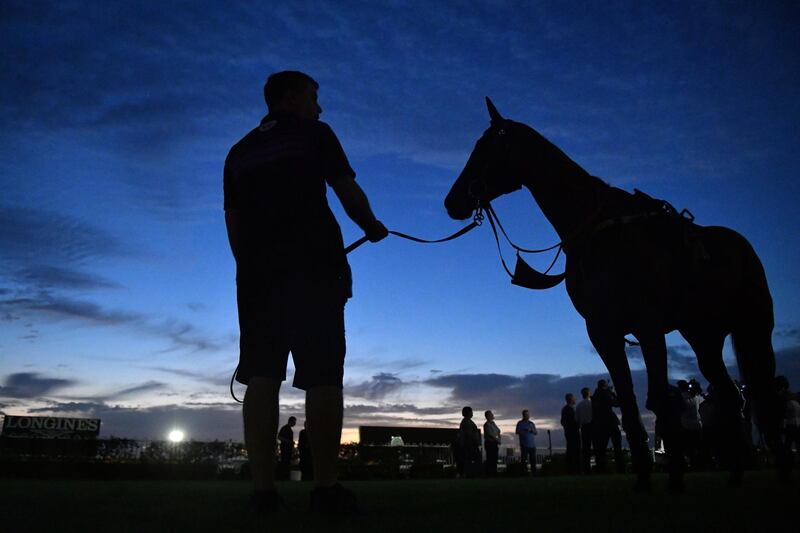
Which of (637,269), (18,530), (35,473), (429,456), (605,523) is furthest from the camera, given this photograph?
(429,456)

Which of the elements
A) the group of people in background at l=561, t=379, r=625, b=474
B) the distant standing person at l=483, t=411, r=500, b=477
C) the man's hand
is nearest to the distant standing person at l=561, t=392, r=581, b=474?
the group of people in background at l=561, t=379, r=625, b=474

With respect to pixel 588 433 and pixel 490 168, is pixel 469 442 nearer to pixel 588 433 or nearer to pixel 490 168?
pixel 588 433

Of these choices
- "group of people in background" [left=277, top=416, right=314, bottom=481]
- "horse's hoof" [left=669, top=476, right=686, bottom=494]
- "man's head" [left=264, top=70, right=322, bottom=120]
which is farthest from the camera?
"group of people in background" [left=277, top=416, right=314, bottom=481]

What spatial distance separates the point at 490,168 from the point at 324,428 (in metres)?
3.25

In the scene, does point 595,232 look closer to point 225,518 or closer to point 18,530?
point 225,518

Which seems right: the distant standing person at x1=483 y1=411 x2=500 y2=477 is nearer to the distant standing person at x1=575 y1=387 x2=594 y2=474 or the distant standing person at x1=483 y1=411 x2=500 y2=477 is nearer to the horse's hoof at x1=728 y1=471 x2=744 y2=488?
the distant standing person at x1=575 y1=387 x2=594 y2=474

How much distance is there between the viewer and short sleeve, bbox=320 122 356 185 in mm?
3074

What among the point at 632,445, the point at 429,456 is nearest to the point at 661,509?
the point at 632,445

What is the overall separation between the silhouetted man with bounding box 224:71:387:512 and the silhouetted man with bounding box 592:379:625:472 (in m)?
12.1

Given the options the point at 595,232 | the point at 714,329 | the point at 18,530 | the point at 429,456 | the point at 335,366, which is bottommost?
the point at 429,456

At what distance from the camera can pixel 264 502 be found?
8.99ft

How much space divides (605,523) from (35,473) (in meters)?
21.2

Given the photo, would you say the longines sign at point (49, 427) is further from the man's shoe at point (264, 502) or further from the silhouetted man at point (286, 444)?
the man's shoe at point (264, 502)

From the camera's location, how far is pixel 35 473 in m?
18.6
